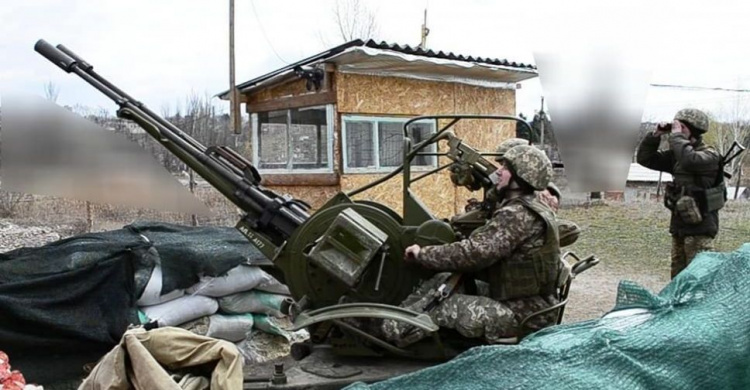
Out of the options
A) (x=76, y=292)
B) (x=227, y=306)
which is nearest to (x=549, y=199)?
(x=227, y=306)

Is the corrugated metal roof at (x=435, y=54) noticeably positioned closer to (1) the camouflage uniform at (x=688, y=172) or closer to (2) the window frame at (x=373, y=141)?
(2) the window frame at (x=373, y=141)

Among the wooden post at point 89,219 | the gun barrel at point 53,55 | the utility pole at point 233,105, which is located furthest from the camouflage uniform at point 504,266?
the utility pole at point 233,105

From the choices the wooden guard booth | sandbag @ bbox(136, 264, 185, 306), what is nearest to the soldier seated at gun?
sandbag @ bbox(136, 264, 185, 306)

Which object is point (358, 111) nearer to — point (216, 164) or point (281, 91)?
point (281, 91)

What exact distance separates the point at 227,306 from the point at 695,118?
378 cm

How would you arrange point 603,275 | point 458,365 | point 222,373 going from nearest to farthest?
point 458,365 < point 222,373 < point 603,275

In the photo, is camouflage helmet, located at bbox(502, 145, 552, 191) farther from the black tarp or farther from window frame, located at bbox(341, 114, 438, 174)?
window frame, located at bbox(341, 114, 438, 174)

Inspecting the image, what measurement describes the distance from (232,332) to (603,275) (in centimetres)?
→ 511

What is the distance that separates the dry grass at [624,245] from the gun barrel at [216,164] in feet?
10.5

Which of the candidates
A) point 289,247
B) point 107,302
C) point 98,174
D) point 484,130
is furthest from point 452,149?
point 484,130

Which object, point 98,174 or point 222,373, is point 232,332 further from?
point 222,373

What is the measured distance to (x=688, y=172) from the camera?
556 cm

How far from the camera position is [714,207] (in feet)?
18.2

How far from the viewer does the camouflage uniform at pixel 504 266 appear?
368 centimetres
